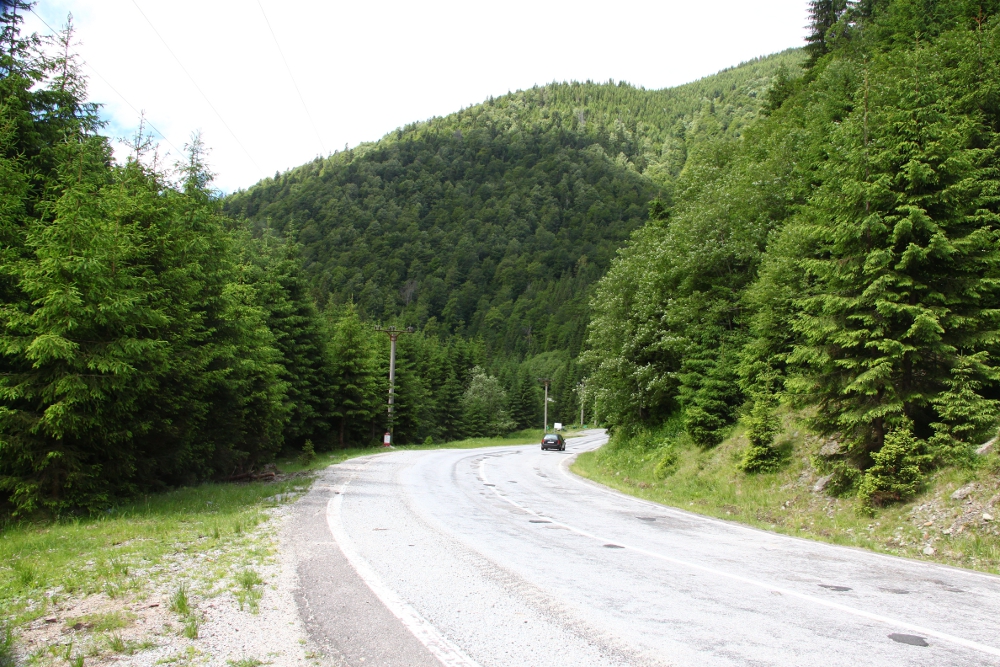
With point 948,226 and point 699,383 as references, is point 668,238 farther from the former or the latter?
point 948,226

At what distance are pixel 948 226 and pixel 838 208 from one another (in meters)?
1.93

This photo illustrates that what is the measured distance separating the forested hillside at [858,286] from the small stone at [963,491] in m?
0.58

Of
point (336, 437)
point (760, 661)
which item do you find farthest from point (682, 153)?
point (760, 661)

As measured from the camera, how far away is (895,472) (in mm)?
10445

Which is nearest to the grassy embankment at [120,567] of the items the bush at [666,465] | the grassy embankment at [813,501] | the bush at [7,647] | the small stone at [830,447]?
the bush at [7,647]

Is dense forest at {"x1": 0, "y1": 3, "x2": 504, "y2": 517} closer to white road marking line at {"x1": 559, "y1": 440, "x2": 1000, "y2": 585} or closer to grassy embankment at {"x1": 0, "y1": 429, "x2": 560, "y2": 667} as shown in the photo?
grassy embankment at {"x1": 0, "y1": 429, "x2": 560, "y2": 667}

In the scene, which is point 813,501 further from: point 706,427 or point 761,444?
point 706,427

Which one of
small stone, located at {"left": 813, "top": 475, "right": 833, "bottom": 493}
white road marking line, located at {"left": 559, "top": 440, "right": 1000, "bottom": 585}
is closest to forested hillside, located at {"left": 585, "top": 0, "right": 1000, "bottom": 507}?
small stone, located at {"left": 813, "top": 475, "right": 833, "bottom": 493}

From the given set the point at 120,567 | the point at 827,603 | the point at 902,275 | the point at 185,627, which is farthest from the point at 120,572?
the point at 902,275

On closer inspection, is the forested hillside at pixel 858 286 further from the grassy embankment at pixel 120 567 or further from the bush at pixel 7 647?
the bush at pixel 7 647

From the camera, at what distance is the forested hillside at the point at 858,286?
10711mm

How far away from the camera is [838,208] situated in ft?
39.7

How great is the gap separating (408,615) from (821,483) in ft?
35.0

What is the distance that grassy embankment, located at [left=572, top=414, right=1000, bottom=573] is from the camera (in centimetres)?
872
